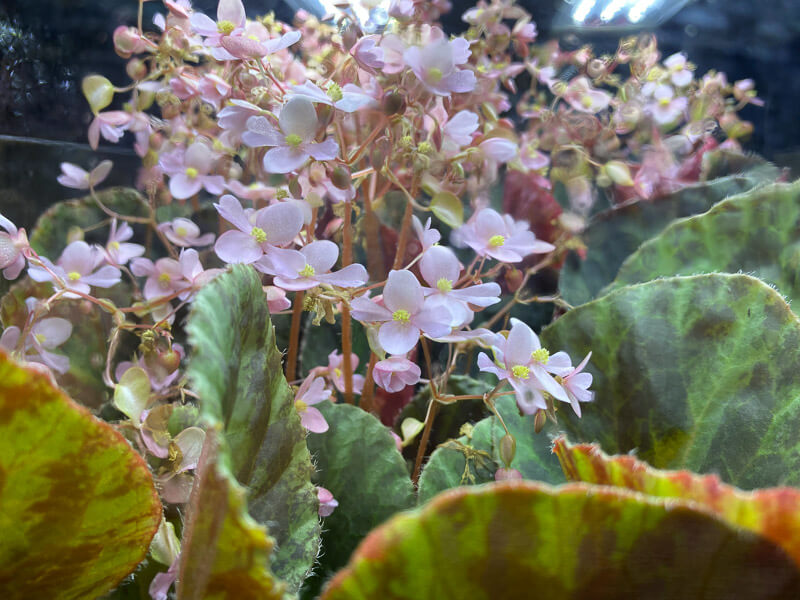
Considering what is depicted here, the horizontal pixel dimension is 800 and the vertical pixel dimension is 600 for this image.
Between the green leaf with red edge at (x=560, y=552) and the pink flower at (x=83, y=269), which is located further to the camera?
the pink flower at (x=83, y=269)

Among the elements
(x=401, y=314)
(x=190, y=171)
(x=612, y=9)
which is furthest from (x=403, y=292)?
(x=612, y=9)

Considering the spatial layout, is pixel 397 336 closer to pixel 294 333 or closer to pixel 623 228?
pixel 294 333

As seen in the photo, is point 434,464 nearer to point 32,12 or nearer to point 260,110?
point 260,110

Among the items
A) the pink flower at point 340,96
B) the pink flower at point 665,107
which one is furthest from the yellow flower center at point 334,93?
the pink flower at point 665,107

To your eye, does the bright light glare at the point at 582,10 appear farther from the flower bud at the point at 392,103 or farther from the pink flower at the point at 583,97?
the flower bud at the point at 392,103

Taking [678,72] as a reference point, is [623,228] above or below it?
below
